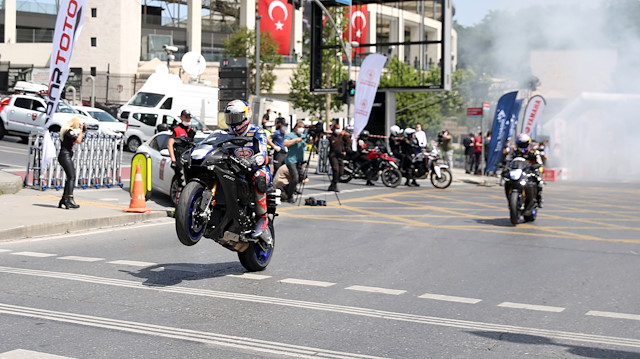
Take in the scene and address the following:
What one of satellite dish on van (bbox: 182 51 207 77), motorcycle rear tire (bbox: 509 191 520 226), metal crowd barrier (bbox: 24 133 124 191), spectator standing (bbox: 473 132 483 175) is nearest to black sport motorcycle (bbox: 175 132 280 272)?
motorcycle rear tire (bbox: 509 191 520 226)

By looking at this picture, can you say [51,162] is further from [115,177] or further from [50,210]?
[50,210]

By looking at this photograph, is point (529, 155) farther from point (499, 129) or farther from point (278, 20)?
point (278, 20)

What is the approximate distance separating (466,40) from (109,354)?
65240mm

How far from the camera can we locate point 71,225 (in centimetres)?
1226

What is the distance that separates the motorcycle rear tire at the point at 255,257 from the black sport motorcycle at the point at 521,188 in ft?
24.3

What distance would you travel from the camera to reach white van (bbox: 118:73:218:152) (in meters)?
31.3

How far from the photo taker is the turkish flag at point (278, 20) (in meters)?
57.4

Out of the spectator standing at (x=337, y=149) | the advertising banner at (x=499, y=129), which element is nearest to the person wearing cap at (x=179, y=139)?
the spectator standing at (x=337, y=149)

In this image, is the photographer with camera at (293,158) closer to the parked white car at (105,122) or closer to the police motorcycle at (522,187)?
the police motorcycle at (522,187)

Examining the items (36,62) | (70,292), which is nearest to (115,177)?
(70,292)

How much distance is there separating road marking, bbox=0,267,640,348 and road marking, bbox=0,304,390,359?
132cm

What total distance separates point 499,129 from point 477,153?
10.1ft

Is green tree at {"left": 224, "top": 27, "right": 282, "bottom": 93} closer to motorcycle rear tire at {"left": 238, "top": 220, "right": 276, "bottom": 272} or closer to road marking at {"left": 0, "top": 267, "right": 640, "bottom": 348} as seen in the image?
motorcycle rear tire at {"left": 238, "top": 220, "right": 276, "bottom": 272}

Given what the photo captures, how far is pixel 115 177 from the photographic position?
18.9 meters
